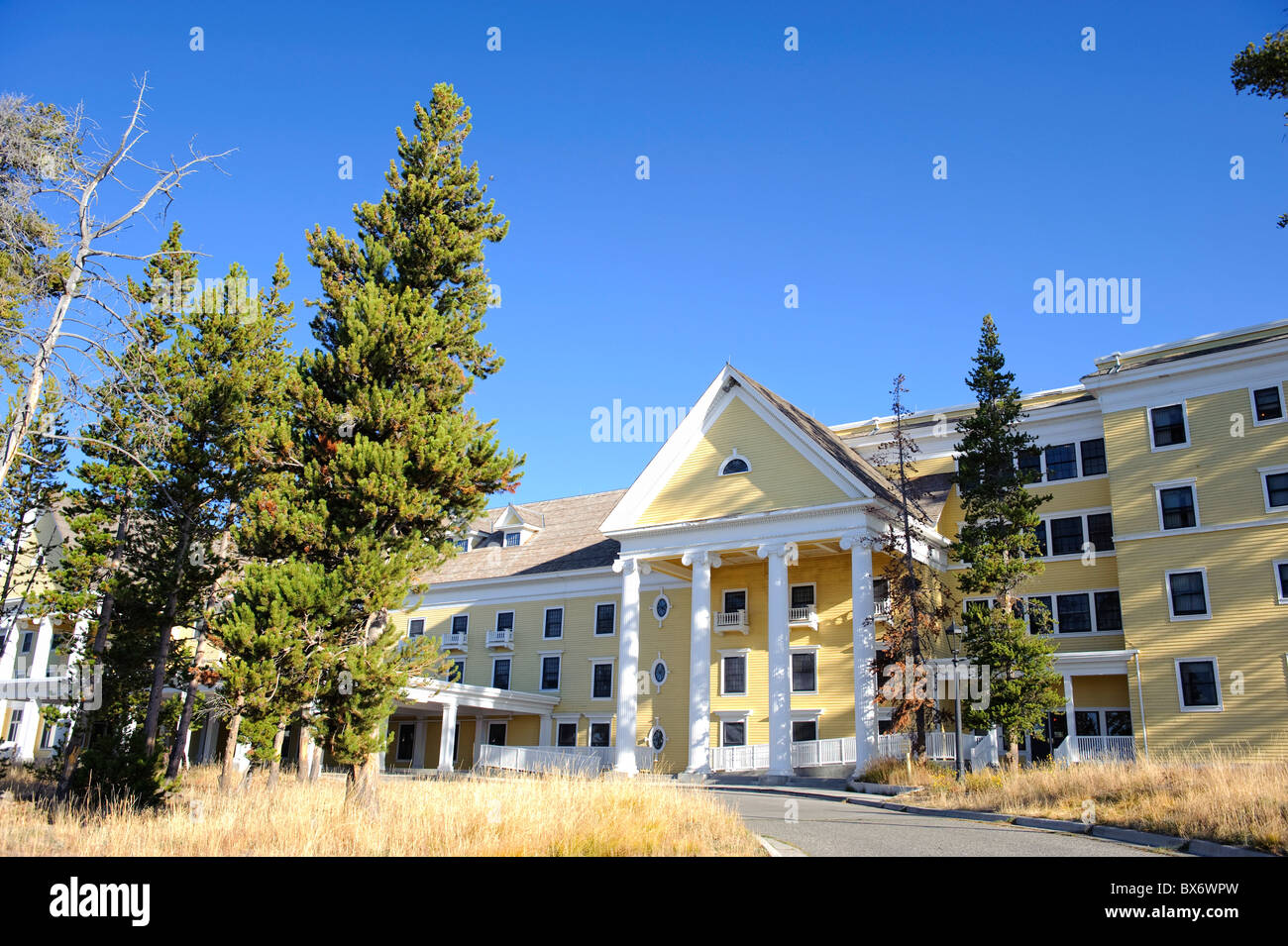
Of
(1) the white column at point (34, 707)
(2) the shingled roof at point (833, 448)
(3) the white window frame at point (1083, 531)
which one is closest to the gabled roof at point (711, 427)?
(2) the shingled roof at point (833, 448)

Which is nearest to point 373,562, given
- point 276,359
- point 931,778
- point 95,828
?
point 95,828

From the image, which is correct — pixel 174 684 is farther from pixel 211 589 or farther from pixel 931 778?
pixel 931 778

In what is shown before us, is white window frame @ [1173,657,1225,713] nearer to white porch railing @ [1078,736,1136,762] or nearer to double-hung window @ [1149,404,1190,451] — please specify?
white porch railing @ [1078,736,1136,762]

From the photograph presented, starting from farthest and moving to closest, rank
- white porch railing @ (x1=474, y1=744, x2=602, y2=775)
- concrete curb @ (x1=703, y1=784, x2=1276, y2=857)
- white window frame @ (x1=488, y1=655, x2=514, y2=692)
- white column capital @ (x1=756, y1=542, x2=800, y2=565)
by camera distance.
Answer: white window frame @ (x1=488, y1=655, x2=514, y2=692)
white porch railing @ (x1=474, y1=744, x2=602, y2=775)
white column capital @ (x1=756, y1=542, x2=800, y2=565)
concrete curb @ (x1=703, y1=784, x2=1276, y2=857)

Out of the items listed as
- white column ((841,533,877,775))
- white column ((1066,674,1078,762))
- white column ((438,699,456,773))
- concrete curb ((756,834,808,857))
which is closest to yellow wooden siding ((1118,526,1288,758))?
white column ((1066,674,1078,762))

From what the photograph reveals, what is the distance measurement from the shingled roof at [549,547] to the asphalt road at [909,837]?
25.4m

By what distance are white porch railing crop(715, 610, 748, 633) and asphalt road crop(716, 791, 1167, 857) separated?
1797cm

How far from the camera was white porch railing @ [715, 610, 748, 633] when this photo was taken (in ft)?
125

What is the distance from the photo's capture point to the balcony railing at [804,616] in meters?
36.8

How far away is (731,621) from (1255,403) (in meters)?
21.1

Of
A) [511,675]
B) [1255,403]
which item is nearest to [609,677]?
[511,675]
